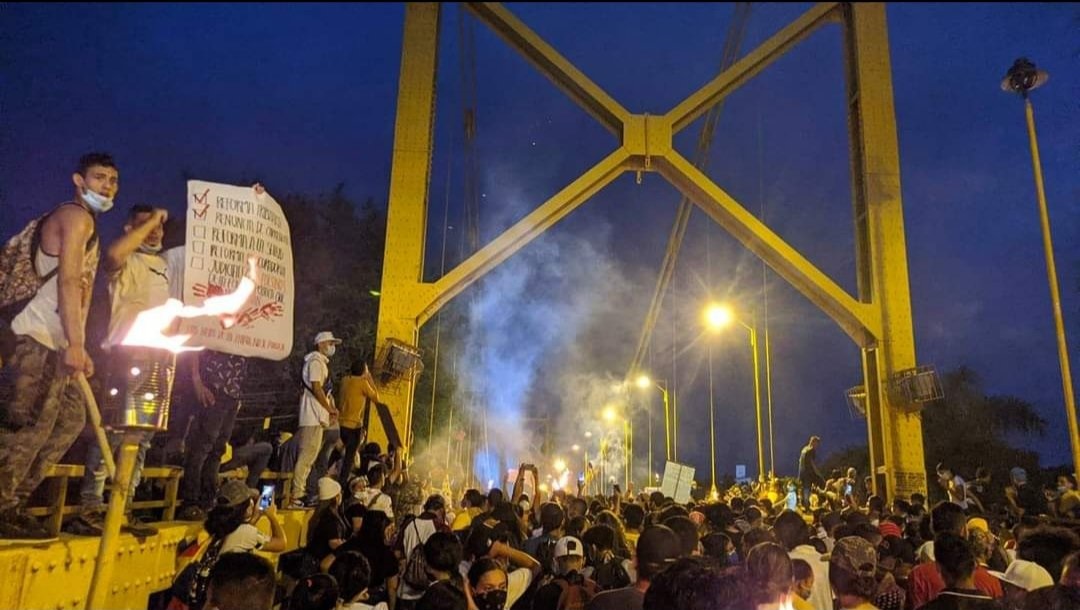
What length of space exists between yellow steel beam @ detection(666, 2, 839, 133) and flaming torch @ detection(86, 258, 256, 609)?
12.8 meters

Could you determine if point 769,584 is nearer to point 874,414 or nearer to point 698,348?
point 874,414

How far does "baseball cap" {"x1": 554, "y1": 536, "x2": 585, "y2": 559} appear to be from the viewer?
4.47m

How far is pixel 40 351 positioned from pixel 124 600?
1416 mm

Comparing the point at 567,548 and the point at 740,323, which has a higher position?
the point at 740,323

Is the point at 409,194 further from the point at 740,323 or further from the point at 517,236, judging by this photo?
the point at 740,323

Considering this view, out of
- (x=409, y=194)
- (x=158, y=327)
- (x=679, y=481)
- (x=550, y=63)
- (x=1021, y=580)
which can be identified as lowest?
(x=1021, y=580)

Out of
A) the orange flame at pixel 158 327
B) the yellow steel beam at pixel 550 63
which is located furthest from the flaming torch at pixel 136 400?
the yellow steel beam at pixel 550 63

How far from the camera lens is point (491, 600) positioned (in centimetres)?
336

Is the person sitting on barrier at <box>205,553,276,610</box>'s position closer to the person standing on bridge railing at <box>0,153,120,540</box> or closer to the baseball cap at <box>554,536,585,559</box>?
the person standing on bridge railing at <box>0,153,120,540</box>

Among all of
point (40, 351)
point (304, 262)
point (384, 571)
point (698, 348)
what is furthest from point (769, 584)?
point (698, 348)

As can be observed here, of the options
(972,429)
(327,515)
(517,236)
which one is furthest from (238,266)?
(972,429)

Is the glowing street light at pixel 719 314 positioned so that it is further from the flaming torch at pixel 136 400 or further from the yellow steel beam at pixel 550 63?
the flaming torch at pixel 136 400

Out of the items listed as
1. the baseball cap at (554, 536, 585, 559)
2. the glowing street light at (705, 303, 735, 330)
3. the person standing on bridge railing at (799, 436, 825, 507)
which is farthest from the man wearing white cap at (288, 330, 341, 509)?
the glowing street light at (705, 303, 735, 330)

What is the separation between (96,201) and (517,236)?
9.56 metres
